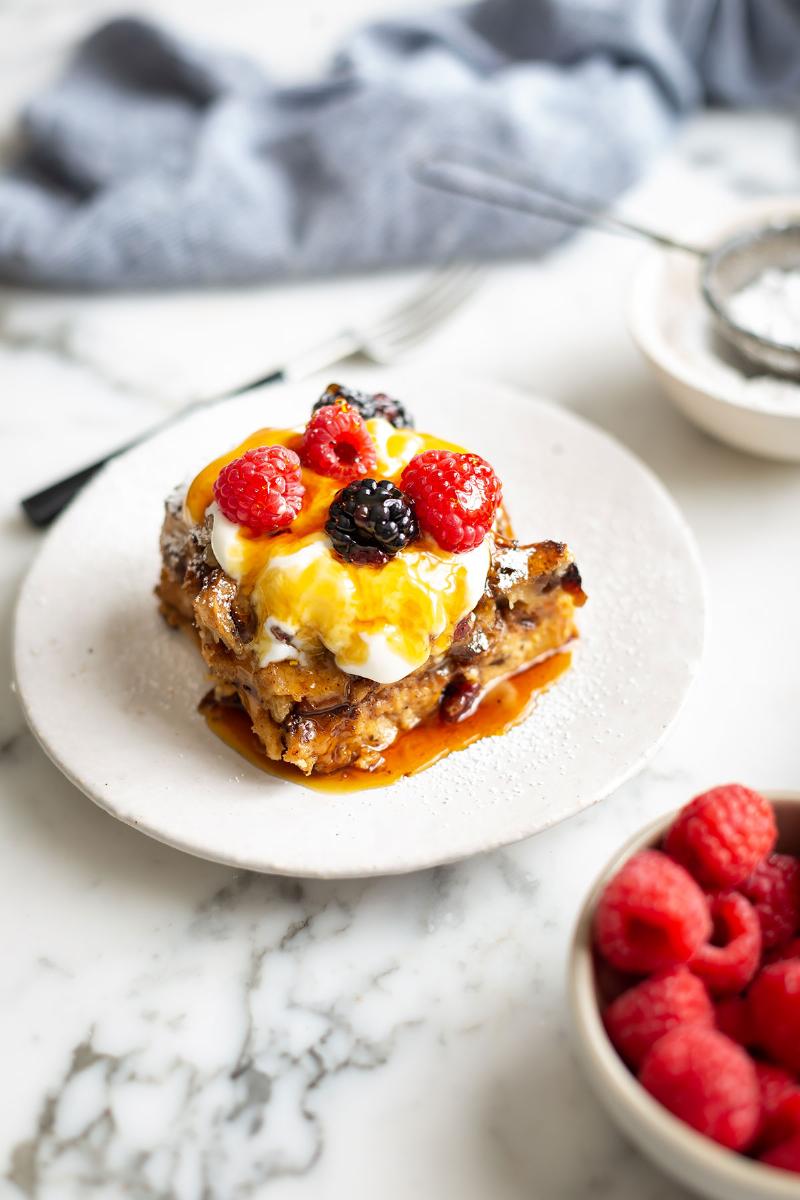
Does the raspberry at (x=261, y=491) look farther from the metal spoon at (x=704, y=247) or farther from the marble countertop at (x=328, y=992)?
the metal spoon at (x=704, y=247)

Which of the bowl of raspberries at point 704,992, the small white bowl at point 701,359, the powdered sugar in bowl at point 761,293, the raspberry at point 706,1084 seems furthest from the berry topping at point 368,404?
the raspberry at point 706,1084

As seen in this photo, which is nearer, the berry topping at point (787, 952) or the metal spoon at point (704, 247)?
the berry topping at point (787, 952)

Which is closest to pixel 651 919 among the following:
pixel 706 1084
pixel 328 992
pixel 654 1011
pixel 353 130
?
pixel 654 1011

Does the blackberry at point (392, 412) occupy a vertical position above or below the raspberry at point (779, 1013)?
above

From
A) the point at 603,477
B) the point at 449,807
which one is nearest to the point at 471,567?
the point at 449,807

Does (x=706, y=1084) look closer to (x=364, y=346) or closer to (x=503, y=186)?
(x=364, y=346)

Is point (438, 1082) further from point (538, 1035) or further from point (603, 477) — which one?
point (603, 477)

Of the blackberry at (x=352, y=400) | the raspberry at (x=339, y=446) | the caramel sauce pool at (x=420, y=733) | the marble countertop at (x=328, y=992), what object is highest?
the raspberry at (x=339, y=446)

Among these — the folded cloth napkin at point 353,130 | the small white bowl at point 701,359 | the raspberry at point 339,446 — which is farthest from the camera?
the folded cloth napkin at point 353,130
